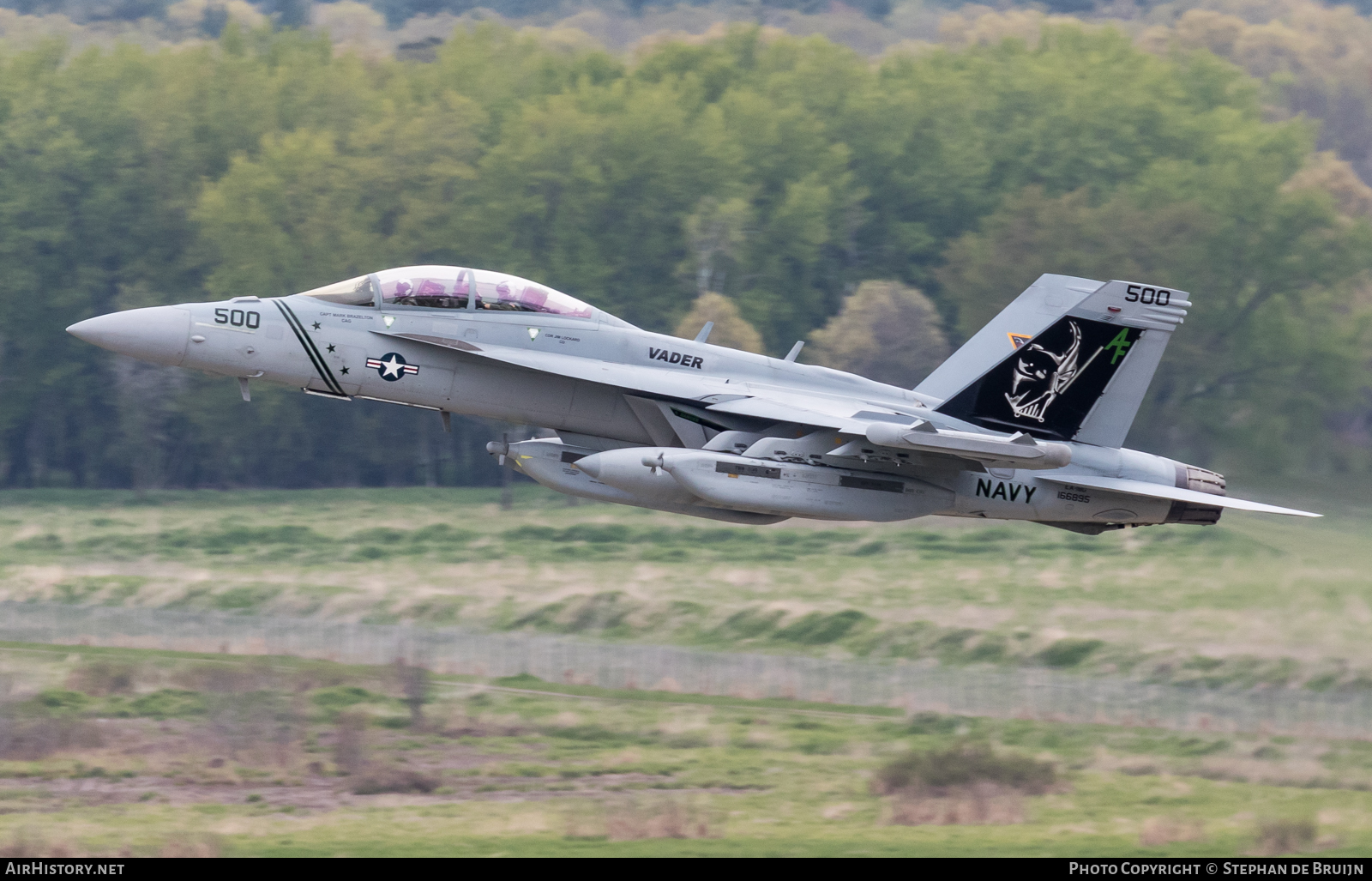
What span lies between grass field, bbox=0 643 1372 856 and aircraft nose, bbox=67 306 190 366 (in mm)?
8984

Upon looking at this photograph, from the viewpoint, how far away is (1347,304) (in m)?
57.6

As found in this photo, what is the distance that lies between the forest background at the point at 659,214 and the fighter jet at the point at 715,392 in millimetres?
26858

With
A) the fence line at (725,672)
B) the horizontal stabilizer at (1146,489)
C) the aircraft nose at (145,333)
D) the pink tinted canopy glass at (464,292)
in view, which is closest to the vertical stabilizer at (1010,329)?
the horizontal stabilizer at (1146,489)

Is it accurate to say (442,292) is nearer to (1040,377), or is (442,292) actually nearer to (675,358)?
(675,358)

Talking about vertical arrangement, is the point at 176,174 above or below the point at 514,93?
below

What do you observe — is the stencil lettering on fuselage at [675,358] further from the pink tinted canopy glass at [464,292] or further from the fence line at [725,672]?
the fence line at [725,672]

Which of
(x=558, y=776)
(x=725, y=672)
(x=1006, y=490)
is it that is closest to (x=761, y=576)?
(x=725, y=672)

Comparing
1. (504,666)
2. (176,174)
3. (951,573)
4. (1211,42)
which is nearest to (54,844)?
(504,666)

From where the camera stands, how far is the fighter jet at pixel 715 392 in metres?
20.2

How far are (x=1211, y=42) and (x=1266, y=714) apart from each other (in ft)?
234

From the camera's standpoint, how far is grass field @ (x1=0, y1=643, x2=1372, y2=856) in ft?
85.0

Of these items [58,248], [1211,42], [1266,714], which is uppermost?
[1211,42]
